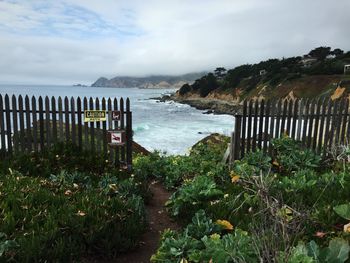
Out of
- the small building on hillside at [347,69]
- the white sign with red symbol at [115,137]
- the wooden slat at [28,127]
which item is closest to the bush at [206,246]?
the white sign with red symbol at [115,137]

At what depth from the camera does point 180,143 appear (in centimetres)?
3092

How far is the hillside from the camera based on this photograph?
5406 centimetres

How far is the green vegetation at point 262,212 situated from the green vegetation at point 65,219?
0.77 meters

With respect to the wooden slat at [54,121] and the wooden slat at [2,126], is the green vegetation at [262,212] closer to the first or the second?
the wooden slat at [54,121]

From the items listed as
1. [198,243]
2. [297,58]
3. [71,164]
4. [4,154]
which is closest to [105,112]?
[71,164]

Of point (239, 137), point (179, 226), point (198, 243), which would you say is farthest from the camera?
point (239, 137)

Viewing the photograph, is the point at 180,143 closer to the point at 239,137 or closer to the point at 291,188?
the point at 239,137

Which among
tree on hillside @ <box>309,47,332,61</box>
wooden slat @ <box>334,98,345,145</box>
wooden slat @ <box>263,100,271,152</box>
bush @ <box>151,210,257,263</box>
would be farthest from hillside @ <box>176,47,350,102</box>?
bush @ <box>151,210,257,263</box>

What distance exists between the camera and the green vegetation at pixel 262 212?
268 centimetres

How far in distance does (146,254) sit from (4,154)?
19.1ft

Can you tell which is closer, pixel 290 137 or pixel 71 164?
pixel 71 164

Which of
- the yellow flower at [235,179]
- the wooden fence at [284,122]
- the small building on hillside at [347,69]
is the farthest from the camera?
the small building on hillside at [347,69]

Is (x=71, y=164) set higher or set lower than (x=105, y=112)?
lower

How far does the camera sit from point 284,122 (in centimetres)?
910
